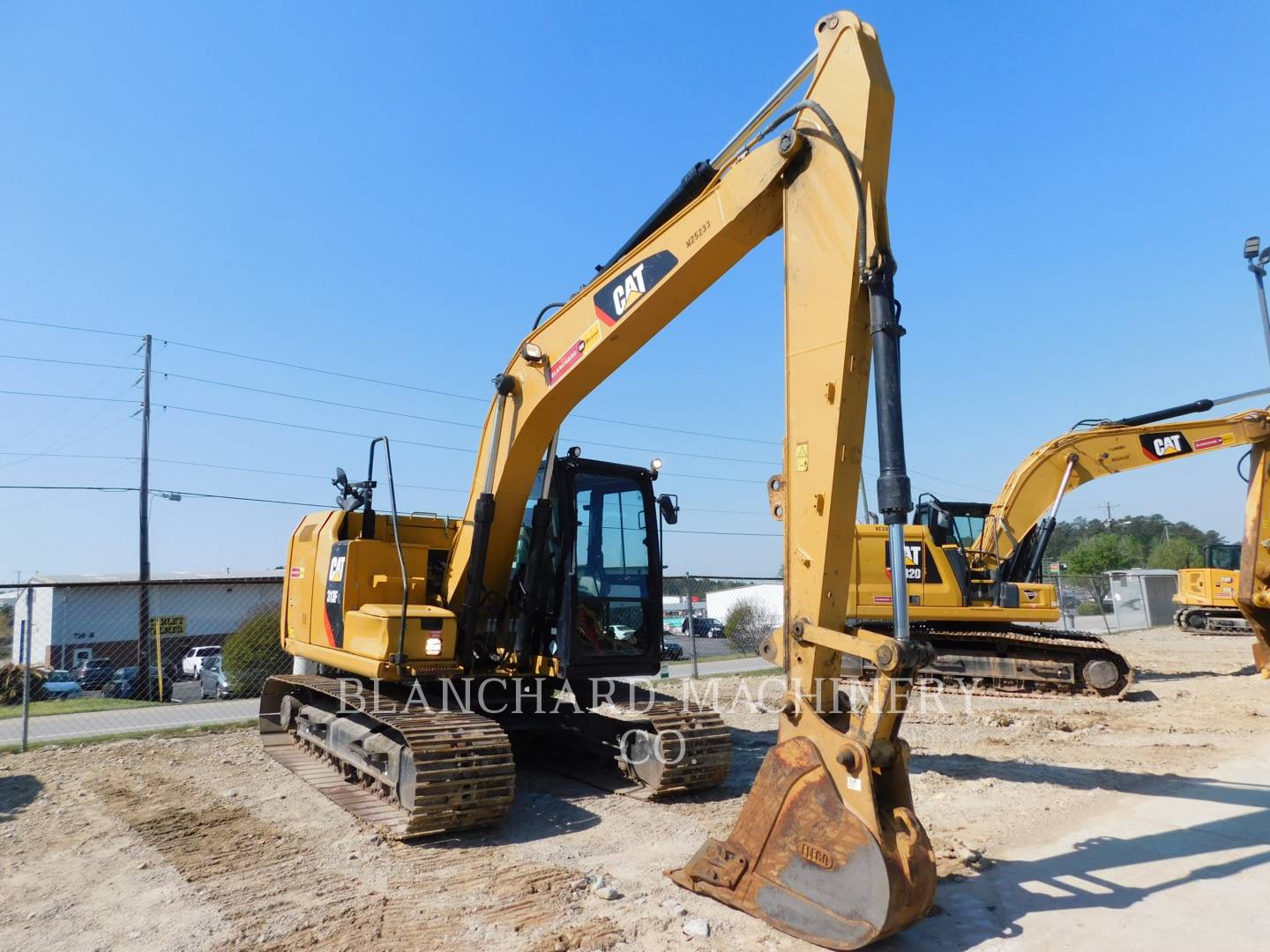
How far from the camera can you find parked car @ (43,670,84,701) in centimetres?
1698

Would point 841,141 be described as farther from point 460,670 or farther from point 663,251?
point 460,670

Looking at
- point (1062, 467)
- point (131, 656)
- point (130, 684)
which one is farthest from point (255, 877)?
point (131, 656)

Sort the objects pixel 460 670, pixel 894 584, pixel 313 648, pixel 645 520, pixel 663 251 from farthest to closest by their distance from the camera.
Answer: pixel 313 648
pixel 645 520
pixel 460 670
pixel 663 251
pixel 894 584

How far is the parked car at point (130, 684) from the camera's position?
1488 centimetres

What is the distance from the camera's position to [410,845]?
5.28m

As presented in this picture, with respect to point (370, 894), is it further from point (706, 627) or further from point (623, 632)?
point (706, 627)

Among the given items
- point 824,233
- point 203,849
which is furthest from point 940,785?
point 203,849

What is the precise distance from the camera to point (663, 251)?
519 cm

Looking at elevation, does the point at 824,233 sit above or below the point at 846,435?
above

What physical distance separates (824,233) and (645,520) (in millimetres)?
3220

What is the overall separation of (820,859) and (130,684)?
15874 mm

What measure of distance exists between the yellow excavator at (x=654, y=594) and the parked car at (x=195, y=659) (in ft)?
49.1

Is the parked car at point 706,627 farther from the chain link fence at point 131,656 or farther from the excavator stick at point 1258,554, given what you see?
the excavator stick at point 1258,554

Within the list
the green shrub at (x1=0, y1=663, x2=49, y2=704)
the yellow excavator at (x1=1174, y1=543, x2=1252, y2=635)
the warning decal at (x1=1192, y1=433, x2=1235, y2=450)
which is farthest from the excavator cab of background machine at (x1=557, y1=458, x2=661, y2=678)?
the yellow excavator at (x1=1174, y1=543, x2=1252, y2=635)
